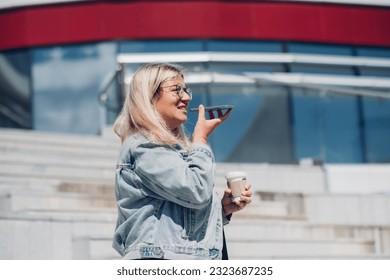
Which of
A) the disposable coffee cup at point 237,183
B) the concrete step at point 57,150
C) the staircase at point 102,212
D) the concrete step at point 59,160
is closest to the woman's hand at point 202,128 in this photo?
the disposable coffee cup at point 237,183

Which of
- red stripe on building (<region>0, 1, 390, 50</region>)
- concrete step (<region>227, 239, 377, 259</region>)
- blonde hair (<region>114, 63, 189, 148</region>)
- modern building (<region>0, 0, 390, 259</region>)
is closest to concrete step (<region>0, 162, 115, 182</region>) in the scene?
modern building (<region>0, 0, 390, 259</region>)

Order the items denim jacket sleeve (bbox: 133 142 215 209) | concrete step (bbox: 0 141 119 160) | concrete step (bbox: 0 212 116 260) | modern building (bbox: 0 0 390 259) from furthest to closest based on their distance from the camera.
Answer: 1. modern building (bbox: 0 0 390 259)
2. concrete step (bbox: 0 141 119 160)
3. concrete step (bbox: 0 212 116 260)
4. denim jacket sleeve (bbox: 133 142 215 209)

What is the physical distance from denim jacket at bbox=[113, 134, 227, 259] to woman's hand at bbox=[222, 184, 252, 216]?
15 centimetres

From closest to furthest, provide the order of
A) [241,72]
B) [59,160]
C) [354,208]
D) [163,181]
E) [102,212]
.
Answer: [163,181], [102,212], [354,208], [59,160], [241,72]

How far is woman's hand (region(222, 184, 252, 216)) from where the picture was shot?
4113mm

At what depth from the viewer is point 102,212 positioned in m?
8.91

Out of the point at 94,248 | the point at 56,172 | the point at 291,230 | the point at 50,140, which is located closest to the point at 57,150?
the point at 50,140

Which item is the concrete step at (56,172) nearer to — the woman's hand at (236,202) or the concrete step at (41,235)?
the concrete step at (41,235)

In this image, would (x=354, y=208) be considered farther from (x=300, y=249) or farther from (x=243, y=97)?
(x=243, y=97)

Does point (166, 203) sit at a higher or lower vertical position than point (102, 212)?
lower

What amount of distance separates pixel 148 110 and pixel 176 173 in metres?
0.32

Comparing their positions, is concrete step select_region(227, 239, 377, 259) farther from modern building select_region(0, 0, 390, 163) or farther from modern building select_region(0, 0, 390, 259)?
modern building select_region(0, 0, 390, 163)
